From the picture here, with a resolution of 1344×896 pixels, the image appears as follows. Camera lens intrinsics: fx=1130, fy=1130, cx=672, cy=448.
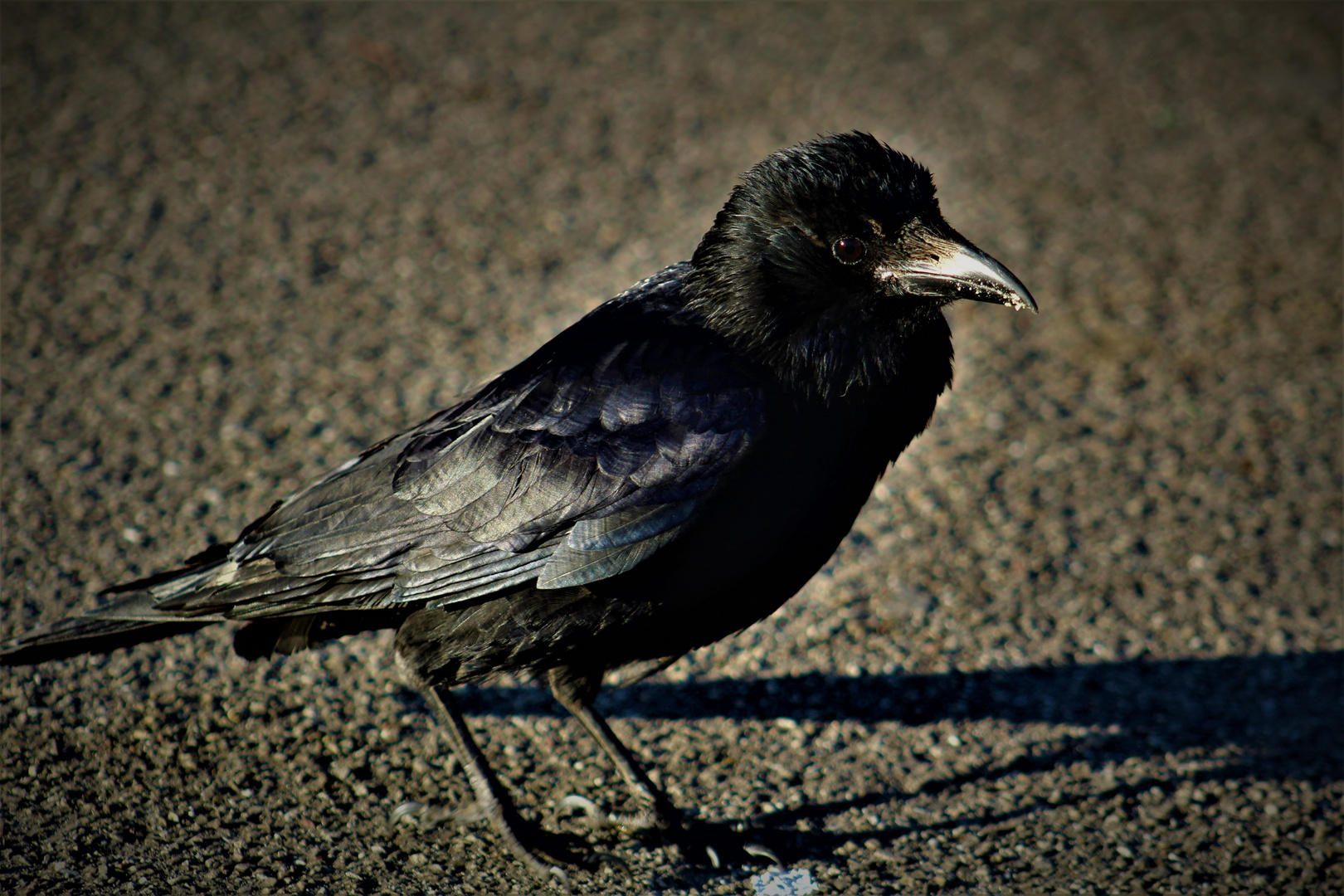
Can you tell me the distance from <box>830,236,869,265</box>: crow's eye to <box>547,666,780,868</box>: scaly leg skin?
1535 millimetres

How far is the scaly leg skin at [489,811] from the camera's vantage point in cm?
361

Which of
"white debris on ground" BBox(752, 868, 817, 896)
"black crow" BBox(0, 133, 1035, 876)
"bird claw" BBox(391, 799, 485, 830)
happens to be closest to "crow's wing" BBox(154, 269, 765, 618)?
"black crow" BBox(0, 133, 1035, 876)

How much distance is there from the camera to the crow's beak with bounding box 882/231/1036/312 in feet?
11.0

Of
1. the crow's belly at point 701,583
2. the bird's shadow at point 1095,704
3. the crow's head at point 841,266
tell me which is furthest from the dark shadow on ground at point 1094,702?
the crow's head at point 841,266

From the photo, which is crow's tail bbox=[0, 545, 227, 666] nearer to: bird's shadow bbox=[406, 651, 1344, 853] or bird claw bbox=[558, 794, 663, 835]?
bird's shadow bbox=[406, 651, 1344, 853]

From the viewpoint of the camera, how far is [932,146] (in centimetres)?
815

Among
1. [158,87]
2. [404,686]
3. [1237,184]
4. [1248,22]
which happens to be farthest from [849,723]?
Result: [1248,22]

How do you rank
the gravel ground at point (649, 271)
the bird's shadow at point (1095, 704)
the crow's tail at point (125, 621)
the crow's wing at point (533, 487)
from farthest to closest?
the bird's shadow at point (1095, 704) → the gravel ground at point (649, 271) → the crow's tail at point (125, 621) → the crow's wing at point (533, 487)

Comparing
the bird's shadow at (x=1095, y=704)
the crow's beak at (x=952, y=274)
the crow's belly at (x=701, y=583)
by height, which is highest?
the crow's beak at (x=952, y=274)

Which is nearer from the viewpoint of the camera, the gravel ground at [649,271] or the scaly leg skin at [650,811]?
the scaly leg skin at [650,811]

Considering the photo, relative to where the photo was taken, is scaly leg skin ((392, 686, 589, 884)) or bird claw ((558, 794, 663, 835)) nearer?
scaly leg skin ((392, 686, 589, 884))

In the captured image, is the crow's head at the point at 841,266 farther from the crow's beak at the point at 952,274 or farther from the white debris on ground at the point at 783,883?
the white debris on ground at the point at 783,883

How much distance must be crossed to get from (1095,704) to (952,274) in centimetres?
200

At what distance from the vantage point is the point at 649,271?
262 inches
